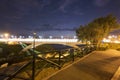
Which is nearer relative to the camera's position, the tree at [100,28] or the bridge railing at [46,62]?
the bridge railing at [46,62]

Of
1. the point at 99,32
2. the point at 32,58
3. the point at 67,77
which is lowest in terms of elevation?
the point at 67,77

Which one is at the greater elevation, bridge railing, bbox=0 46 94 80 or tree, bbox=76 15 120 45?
tree, bbox=76 15 120 45

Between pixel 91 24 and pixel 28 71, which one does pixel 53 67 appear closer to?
pixel 28 71

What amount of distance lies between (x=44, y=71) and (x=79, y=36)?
27302 mm

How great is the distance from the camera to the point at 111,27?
1288 inches

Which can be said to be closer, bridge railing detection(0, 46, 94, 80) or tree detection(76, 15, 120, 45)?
A: bridge railing detection(0, 46, 94, 80)

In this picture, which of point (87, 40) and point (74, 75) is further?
point (87, 40)

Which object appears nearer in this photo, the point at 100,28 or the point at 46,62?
the point at 46,62

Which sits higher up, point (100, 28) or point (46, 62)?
point (100, 28)

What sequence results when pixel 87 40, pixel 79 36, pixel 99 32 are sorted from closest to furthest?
pixel 99 32 → pixel 87 40 → pixel 79 36

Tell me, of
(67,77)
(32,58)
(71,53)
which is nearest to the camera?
(32,58)

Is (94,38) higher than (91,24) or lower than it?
lower

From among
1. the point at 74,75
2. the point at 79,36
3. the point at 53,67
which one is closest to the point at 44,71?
the point at 53,67

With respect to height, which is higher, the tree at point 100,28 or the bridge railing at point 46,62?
the tree at point 100,28
